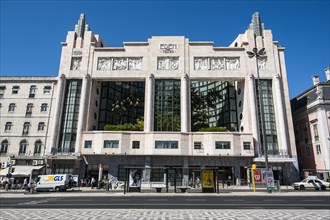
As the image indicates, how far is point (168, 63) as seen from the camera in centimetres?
4919

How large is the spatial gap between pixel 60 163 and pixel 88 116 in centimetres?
1024

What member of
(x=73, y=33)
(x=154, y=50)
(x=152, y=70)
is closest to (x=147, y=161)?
(x=152, y=70)

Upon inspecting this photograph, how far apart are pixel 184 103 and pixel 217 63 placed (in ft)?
38.4

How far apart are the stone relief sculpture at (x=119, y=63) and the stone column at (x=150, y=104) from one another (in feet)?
20.4

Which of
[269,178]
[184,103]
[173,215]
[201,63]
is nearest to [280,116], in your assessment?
[184,103]

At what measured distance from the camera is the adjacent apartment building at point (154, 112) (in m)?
42.4

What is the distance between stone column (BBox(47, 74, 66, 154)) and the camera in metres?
43.3

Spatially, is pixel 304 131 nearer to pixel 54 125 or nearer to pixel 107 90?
pixel 107 90

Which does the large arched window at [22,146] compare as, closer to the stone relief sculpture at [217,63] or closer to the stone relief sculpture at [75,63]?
the stone relief sculpture at [75,63]

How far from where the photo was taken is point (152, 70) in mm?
48562

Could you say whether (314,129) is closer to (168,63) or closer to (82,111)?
(168,63)

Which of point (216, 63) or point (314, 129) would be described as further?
point (216, 63)

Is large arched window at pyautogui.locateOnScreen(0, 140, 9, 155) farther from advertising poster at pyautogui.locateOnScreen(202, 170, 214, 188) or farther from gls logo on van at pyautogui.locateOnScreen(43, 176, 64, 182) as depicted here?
advertising poster at pyautogui.locateOnScreen(202, 170, 214, 188)

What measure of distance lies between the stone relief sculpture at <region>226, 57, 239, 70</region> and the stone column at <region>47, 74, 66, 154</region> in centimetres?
3459
